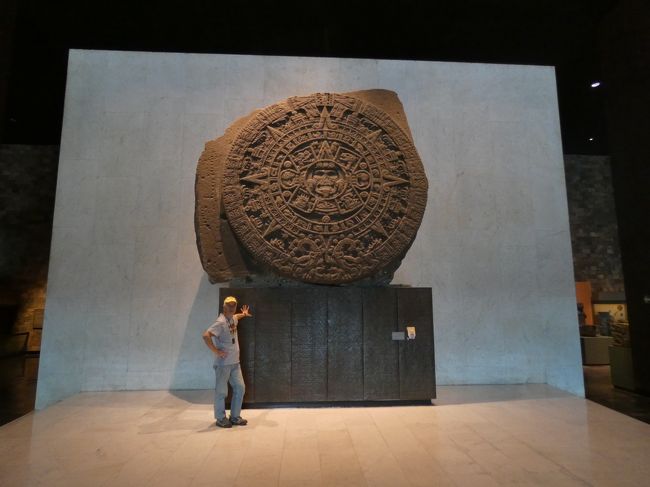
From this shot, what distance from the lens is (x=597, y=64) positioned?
6.41 meters

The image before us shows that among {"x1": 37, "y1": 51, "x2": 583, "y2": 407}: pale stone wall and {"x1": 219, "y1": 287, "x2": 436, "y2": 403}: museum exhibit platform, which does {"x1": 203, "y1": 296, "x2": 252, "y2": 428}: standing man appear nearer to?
{"x1": 219, "y1": 287, "x2": 436, "y2": 403}: museum exhibit platform

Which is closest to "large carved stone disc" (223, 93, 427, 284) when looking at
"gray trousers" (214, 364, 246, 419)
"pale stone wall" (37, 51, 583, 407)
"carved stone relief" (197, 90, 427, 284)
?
"carved stone relief" (197, 90, 427, 284)

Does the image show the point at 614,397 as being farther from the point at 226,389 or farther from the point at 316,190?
the point at 226,389

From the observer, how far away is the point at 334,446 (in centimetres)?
306

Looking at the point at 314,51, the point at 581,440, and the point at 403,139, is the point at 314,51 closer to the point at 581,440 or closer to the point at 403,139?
the point at 403,139

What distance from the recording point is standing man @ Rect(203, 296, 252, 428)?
3.60 meters

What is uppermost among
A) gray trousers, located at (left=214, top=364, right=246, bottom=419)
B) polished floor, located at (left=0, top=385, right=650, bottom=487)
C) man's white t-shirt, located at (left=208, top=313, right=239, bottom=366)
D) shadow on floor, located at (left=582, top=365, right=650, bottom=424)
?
man's white t-shirt, located at (left=208, top=313, right=239, bottom=366)

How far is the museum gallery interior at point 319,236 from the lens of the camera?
375cm

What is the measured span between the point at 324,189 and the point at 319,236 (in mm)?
489

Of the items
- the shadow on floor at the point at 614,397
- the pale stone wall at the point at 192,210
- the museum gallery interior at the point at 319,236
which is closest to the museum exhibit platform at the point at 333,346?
the museum gallery interior at the point at 319,236

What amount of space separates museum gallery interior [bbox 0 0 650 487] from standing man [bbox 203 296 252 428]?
19 millimetres

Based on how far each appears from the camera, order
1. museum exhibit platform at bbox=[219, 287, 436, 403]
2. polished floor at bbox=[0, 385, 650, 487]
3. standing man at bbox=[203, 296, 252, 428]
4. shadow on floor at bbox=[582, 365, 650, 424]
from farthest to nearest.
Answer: shadow on floor at bbox=[582, 365, 650, 424] → museum exhibit platform at bbox=[219, 287, 436, 403] → standing man at bbox=[203, 296, 252, 428] → polished floor at bbox=[0, 385, 650, 487]

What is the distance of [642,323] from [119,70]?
7941 mm

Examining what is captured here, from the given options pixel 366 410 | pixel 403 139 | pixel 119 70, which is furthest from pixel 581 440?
pixel 119 70
